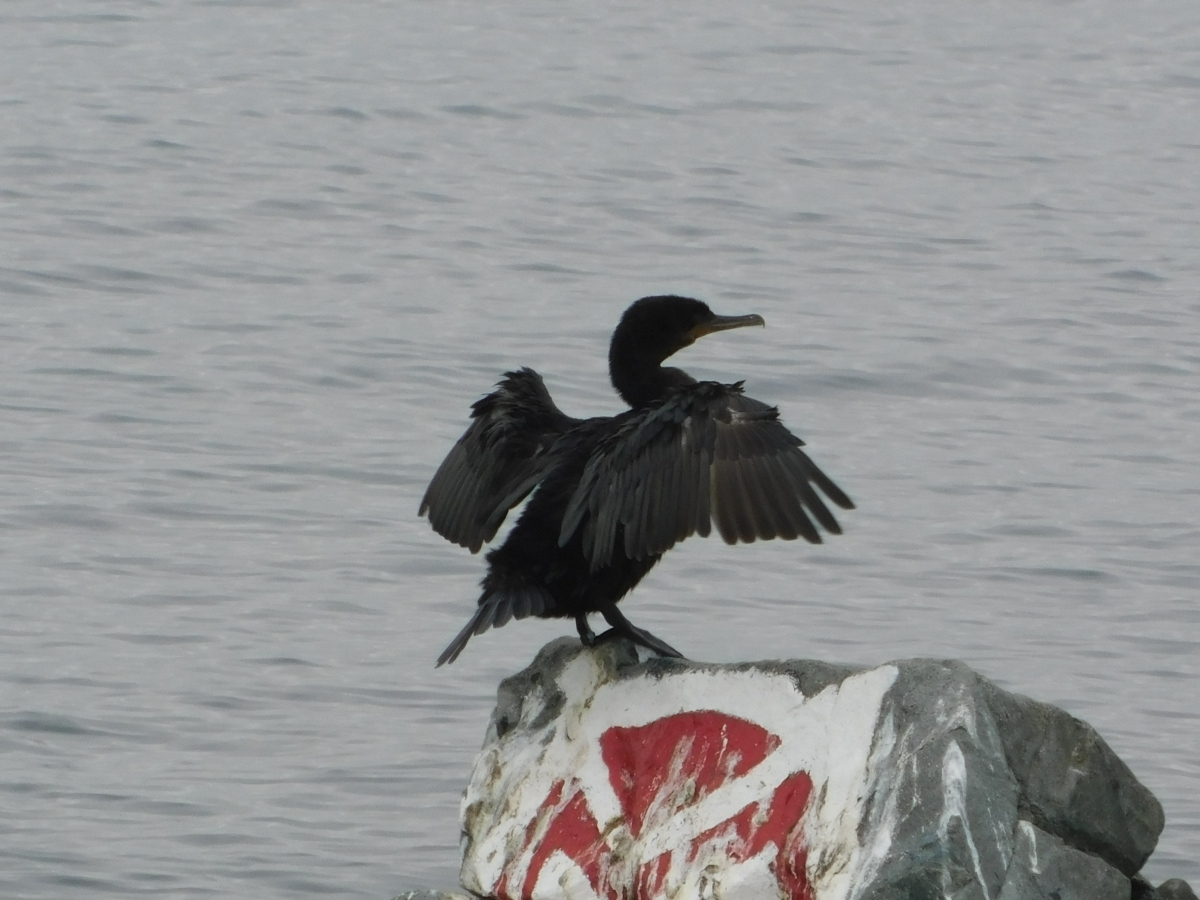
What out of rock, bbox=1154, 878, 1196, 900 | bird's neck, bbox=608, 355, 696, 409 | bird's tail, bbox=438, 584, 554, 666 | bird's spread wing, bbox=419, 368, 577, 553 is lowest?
rock, bbox=1154, 878, 1196, 900

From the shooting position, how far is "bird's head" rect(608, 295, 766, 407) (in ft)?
18.5

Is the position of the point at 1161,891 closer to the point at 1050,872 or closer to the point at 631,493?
the point at 1050,872

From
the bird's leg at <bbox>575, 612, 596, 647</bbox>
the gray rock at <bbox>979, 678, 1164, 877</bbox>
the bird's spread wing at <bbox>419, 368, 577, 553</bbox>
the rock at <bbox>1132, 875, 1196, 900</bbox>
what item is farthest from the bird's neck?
the rock at <bbox>1132, 875, 1196, 900</bbox>

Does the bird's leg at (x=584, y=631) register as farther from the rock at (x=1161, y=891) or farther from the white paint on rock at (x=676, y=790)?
the rock at (x=1161, y=891)

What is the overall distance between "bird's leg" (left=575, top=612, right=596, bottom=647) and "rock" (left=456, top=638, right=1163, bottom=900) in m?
0.03

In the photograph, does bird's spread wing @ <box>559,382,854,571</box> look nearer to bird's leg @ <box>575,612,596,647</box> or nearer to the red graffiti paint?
bird's leg @ <box>575,612,596,647</box>

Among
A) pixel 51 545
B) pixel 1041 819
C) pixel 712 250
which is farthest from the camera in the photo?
pixel 712 250

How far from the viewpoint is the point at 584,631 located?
522 centimetres

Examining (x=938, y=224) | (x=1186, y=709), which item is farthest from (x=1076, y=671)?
(x=938, y=224)

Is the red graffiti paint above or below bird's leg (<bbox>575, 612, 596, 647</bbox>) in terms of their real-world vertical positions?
below

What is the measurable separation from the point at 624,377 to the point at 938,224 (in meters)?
9.30

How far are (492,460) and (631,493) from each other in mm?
740

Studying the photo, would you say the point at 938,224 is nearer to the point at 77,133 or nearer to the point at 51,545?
the point at 77,133

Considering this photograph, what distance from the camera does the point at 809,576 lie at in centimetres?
882
